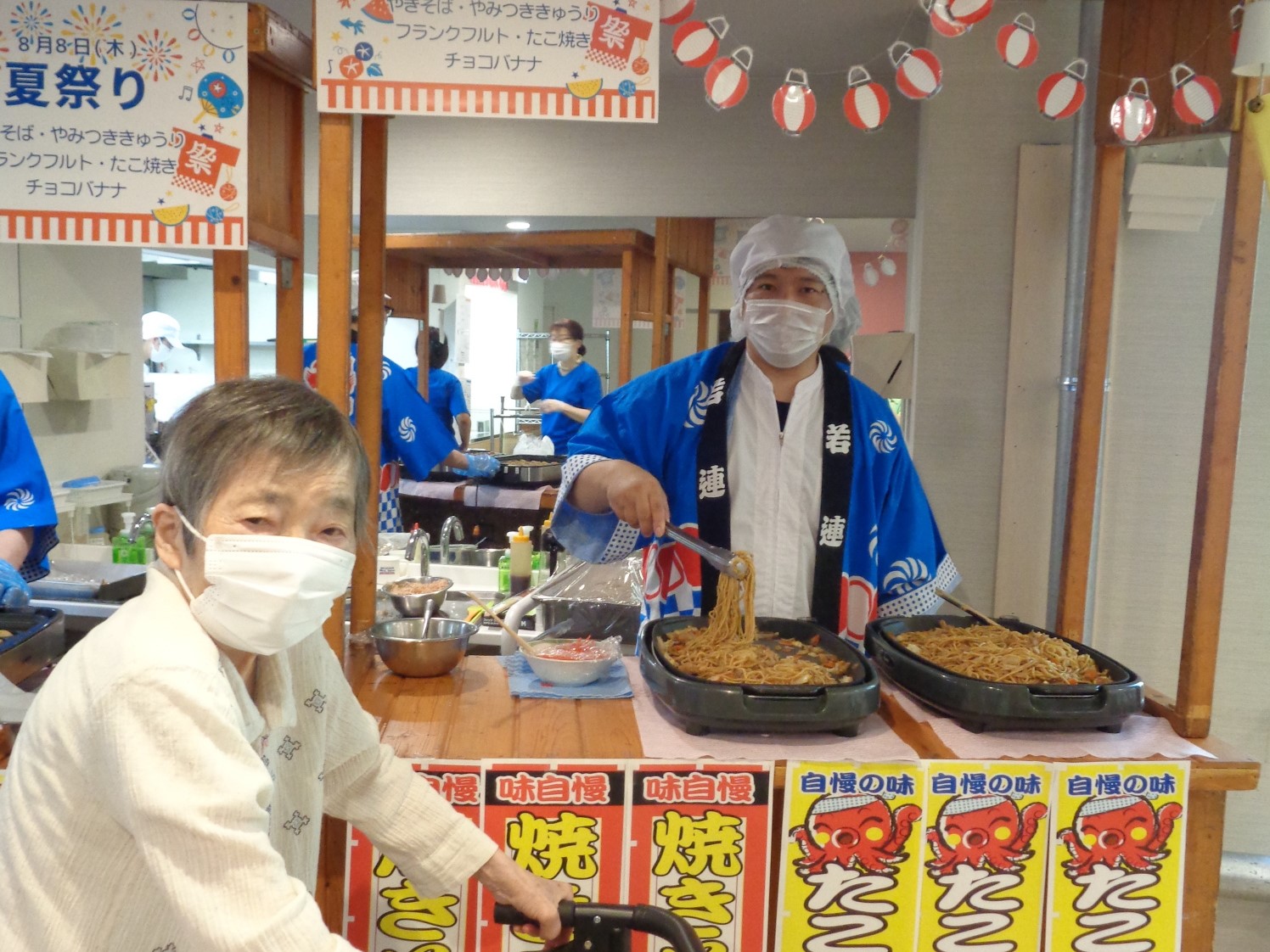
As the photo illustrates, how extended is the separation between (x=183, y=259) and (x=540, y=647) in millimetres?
6911

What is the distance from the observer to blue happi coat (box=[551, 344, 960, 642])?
2.39m

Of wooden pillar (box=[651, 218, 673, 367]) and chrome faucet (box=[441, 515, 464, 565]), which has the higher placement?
wooden pillar (box=[651, 218, 673, 367])

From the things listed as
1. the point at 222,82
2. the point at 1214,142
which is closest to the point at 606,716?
the point at 222,82

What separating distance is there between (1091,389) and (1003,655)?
84 centimetres

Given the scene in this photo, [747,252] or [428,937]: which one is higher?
[747,252]

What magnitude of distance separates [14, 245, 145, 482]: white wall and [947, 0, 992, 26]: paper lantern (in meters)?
4.56

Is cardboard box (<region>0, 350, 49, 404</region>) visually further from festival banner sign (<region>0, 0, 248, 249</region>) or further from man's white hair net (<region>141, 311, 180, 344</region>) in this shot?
festival banner sign (<region>0, 0, 248, 249</region>)

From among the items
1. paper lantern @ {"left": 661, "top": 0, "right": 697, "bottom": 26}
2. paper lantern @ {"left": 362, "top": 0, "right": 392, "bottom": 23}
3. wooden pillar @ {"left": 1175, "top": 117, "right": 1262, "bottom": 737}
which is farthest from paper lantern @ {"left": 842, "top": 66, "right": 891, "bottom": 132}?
paper lantern @ {"left": 362, "top": 0, "right": 392, "bottom": 23}

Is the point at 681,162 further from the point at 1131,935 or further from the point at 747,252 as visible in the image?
the point at 1131,935

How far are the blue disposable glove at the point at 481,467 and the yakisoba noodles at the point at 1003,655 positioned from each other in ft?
13.1

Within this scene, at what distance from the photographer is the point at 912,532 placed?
2.42 metres

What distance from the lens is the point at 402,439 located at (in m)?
5.27

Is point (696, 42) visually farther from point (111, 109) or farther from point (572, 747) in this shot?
point (572, 747)

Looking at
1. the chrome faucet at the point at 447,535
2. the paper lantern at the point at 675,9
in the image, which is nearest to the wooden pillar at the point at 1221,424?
the paper lantern at the point at 675,9
